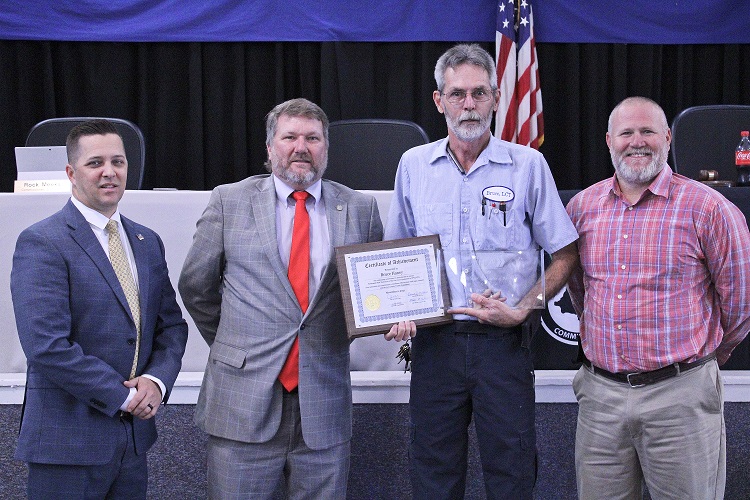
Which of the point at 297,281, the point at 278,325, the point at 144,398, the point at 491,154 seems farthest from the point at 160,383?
the point at 491,154

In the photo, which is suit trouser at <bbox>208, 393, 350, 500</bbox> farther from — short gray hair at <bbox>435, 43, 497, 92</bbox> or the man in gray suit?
short gray hair at <bbox>435, 43, 497, 92</bbox>

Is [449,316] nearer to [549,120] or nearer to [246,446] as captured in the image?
[246,446]

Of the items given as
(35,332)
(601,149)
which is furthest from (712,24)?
(35,332)

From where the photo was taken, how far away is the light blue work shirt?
7.14 ft

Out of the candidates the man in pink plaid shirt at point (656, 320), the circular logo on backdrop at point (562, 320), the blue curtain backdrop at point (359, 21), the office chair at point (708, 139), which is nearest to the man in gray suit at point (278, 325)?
the man in pink plaid shirt at point (656, 320)

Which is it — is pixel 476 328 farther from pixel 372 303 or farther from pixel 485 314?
pixel 372 303

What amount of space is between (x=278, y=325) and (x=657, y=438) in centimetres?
110

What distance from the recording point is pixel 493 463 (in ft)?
7.04

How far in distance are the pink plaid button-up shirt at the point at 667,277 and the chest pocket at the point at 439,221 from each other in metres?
0.43

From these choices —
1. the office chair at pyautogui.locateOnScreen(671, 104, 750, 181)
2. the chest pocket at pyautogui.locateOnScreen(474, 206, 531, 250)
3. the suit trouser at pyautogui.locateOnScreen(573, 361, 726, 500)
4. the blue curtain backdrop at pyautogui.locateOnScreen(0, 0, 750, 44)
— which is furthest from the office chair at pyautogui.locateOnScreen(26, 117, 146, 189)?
the office chair at pyautogui.locateOnScreen(671, 104, 750, 181)

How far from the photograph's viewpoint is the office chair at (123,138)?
375 cm

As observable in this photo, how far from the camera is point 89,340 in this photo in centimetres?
202

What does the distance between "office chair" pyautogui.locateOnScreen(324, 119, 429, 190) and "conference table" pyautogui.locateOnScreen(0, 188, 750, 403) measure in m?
0.80

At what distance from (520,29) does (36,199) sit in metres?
3.29
